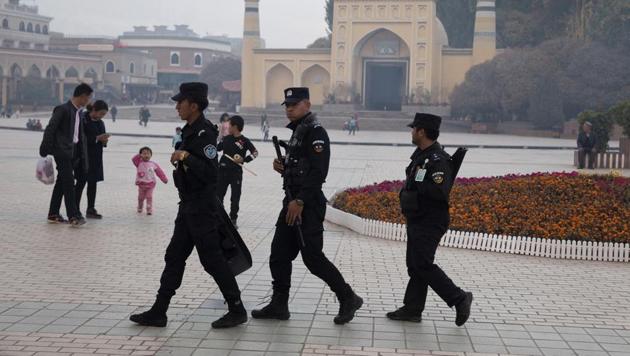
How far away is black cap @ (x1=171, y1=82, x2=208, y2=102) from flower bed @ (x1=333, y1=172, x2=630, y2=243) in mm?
4923

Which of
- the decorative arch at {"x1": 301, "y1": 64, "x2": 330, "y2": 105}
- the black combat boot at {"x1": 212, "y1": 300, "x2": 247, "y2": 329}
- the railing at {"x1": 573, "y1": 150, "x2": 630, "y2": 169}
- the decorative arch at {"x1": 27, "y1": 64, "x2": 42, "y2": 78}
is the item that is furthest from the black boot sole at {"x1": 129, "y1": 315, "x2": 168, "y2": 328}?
the decorative arch at {"x1": 27, "y1": 64, "x2": 42, "y2": 78}

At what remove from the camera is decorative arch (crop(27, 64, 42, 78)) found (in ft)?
252

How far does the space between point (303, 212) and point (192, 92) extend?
1.19 m

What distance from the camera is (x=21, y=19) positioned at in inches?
3469

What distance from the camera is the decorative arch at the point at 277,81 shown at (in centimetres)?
6538

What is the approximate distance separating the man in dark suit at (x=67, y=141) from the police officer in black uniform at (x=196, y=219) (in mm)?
4321

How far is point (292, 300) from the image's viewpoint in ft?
23.5

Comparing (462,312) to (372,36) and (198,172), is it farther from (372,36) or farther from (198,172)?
(372,36)

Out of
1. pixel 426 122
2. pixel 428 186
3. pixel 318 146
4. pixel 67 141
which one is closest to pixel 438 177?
pixel 428 186

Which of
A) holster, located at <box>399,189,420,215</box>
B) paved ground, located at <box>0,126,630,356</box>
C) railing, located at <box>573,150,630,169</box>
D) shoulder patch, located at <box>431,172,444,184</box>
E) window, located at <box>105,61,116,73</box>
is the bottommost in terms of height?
railing, located at <box>573,150,630,169</box>

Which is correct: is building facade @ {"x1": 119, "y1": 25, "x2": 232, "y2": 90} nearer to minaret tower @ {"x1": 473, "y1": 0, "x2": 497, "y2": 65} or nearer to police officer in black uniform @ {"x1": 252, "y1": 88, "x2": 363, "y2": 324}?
minaret tower @ {"x1": 473, "y1": 0, "x2": 497, "y2": 65}

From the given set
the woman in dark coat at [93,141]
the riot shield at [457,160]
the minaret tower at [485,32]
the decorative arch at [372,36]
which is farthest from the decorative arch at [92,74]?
the riot shield at [457,160]

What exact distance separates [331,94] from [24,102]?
91.5ft

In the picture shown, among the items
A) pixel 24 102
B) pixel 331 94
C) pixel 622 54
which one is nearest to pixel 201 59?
pixel 24 102
